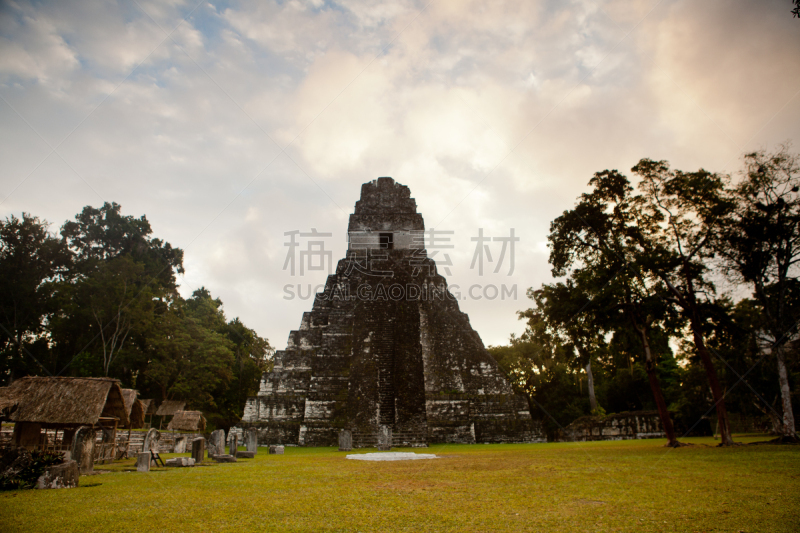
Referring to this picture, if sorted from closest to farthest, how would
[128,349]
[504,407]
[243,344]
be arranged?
[504,407] → [128,349] → [243,344]

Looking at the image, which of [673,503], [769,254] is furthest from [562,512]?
[769,254]

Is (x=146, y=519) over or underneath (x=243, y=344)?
underneath

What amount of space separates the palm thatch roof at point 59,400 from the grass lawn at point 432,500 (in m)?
3.44

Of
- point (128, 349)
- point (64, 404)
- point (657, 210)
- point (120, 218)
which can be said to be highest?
point (120, 218)

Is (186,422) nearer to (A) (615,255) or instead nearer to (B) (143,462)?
(B) (143,462)

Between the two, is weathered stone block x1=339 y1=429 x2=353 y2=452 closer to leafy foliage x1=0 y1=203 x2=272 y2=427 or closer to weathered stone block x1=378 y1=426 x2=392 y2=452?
weathered stone block x1=378 y1=426 x2=392 y2=452

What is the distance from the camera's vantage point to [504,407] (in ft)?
53.4

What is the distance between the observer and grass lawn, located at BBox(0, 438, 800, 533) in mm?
3719

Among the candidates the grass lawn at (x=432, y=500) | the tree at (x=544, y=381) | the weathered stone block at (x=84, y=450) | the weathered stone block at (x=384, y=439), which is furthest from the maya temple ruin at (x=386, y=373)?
the tree at (x=544, y=381)

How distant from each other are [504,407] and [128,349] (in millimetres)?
25225

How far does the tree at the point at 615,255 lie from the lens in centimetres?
1195

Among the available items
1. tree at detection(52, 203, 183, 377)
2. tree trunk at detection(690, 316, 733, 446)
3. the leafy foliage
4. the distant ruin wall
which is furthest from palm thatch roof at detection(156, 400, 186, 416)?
tree trunk at detection(690, 316, 733, 446)

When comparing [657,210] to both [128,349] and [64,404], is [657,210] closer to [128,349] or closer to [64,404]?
[64,404]

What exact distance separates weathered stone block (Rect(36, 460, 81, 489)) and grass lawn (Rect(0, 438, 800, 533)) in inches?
9.3
